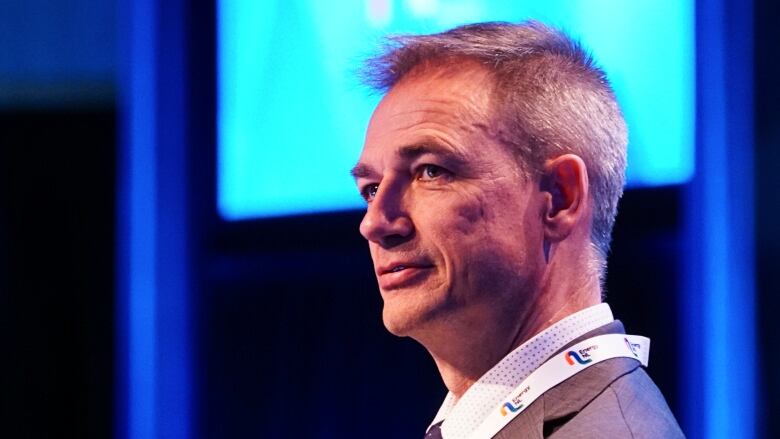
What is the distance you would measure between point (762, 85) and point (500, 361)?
126cm

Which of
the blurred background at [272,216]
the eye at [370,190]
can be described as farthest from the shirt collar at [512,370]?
the blurred background at [272,216]

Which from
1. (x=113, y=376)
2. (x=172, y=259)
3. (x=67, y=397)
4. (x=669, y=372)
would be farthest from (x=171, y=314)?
(x=669, y=372)

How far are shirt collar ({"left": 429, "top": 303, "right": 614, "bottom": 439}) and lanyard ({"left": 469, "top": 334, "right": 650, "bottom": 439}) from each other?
0.02 metres

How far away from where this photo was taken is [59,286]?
127 inches

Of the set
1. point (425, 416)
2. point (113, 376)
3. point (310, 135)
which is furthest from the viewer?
point (113, 376)

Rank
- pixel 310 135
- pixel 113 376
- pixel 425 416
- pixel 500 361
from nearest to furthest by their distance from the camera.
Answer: pixel 500 361
pixel 425 416
pixel 310 135
pixel 113 376

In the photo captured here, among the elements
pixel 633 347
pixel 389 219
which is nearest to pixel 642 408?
pixel 633 347

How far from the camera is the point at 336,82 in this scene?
2.86 meters

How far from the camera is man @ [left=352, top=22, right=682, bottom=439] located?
142cm

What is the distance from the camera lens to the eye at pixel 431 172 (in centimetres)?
147

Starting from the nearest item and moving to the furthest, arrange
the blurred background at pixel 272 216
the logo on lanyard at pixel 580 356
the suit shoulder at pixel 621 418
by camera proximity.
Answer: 1. the suit shoulder at pixel 621 418
2. the logo on lanyard at pixel 580 356
3. the blurred background at pixel 272 216

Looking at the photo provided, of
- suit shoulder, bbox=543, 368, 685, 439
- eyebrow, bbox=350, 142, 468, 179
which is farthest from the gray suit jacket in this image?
eyebrow, bbox=350, 142, 468, 179

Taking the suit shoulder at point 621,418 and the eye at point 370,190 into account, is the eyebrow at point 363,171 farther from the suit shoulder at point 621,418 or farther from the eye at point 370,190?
the suit shoulder at point 621,418

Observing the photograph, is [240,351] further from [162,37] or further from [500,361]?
[500,361]
